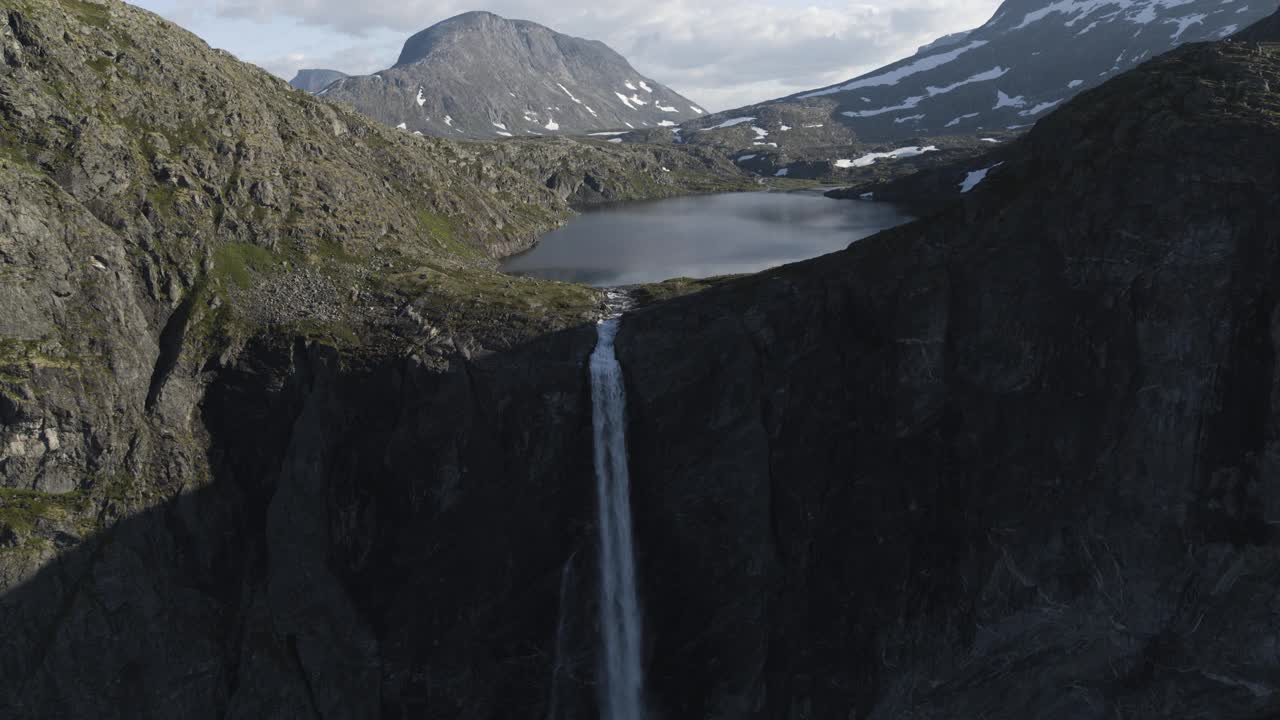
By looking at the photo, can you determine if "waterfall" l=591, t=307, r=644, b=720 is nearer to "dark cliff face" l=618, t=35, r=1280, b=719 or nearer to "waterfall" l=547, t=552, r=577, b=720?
"dark cliff face" l=618, t=35, r=1280, b=719

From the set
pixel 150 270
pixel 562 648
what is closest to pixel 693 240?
pixel 150 270

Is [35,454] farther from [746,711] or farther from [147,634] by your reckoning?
[746,711]

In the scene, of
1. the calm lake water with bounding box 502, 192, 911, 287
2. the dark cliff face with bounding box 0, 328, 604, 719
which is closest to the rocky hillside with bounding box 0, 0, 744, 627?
the dark cliff face with bounding box 0, 328, 604, 719

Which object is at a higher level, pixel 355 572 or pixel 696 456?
pixel 696 456

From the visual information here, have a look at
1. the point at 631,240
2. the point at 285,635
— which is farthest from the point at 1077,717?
the point at 631,240

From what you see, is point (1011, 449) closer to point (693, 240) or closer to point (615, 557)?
point (615, 557)

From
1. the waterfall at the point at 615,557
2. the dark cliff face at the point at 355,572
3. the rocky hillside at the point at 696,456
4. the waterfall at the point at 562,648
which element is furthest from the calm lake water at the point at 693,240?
the waterfall at the point at 562,648
